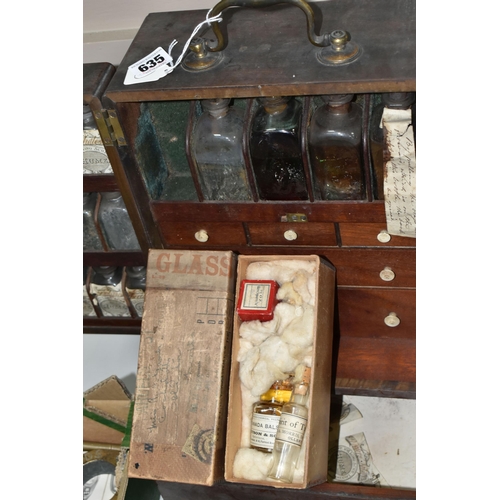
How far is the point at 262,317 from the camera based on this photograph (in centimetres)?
171

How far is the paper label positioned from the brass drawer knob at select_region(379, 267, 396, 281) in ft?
2.52

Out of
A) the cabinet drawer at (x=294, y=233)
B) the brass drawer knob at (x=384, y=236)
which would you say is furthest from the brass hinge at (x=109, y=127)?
the brass drawer knob at (x=384, y=236)

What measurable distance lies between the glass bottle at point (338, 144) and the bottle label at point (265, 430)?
59cm

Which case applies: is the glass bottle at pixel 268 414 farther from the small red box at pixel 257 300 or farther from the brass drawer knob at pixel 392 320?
the brass drawer knob at pixel 392 320

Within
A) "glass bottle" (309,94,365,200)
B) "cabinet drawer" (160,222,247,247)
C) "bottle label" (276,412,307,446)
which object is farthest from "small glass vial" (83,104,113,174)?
"bottle label" (276,412,307,446)

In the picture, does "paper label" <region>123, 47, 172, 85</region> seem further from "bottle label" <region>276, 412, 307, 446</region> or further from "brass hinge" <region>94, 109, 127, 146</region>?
"bottle label" <region>276, 412, 307, 446</region>

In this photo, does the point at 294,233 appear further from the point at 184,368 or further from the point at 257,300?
the point at 184,368

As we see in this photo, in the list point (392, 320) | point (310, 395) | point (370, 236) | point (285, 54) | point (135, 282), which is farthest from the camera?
point (135, 282)

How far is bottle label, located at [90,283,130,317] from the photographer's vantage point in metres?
2.10

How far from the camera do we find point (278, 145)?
61.0 inches

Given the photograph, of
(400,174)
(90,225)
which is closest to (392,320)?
(400,174)

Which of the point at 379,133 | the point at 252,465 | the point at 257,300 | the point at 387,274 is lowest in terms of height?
the point at 252,465

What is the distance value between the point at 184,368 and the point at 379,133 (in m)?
0.75
